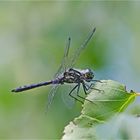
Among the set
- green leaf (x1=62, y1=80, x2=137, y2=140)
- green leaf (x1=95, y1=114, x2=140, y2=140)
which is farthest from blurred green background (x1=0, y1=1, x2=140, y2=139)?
green leaf (x1=95, y1=114, x2=140, y2=140)

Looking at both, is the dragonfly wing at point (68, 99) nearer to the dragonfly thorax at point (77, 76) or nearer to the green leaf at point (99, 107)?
the dragonfly thorax at point (77, 76)

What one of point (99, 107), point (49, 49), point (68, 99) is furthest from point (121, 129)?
point (49, 49)

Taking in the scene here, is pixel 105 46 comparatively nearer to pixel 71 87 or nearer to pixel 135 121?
pixel 71 87

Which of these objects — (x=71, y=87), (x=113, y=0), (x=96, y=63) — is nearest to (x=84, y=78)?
(x=71, y=87)

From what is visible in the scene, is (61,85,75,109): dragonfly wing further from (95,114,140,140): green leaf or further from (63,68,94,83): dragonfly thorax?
(95,114,140,140): green leaf

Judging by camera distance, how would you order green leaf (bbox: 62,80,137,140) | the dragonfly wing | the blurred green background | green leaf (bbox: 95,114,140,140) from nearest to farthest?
green leaf (bbox: 95,114,140,140) < green leaf (bbox: 62,80,137,140) < the dragonfly wing < the blurred green background
